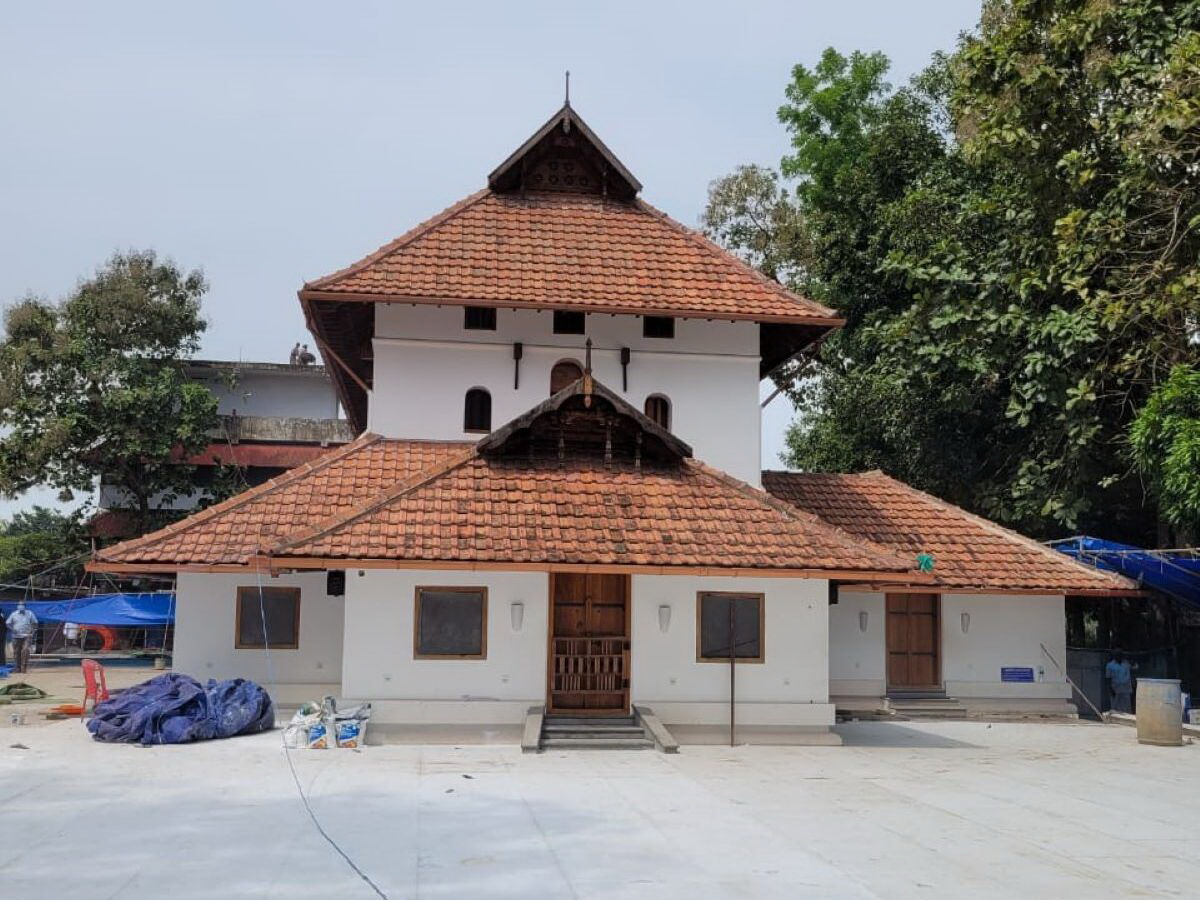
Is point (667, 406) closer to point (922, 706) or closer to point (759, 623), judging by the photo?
point (759, 623)

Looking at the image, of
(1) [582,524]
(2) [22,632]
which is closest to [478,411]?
(1) [582,524]

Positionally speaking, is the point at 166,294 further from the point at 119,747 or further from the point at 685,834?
the point at 685,834

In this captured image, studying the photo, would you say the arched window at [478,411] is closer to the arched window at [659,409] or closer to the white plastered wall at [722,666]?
the arched window at [659,409]

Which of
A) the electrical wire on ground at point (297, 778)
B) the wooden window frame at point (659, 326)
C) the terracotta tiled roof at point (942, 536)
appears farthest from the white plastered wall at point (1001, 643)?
the electrical wire on ground at point (297, 778)

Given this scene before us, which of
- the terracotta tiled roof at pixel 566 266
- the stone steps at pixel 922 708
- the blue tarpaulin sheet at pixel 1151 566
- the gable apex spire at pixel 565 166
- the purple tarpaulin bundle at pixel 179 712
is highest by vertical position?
the gable apex spire at pixel 565 166

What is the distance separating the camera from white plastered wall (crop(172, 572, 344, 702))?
1745 centimetres

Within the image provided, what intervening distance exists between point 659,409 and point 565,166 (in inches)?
216

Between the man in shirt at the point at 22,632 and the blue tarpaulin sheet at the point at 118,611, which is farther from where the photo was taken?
the blue tarpaulin sheet at the point at 118,611

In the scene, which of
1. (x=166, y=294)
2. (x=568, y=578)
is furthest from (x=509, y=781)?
(x=166, y=294)

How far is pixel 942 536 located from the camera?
830 inches

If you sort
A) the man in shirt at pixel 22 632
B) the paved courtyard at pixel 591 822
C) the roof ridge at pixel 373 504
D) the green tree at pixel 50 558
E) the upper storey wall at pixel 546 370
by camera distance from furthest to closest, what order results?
the green tree at pixel 50 558 < the man in shirt at pixel 22 632 < the upper storey wall at pixel 546 370 < the roof ridge at pixel 373 504 < the paved courtyard at pixel 591 822

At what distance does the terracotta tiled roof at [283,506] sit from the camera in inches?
632

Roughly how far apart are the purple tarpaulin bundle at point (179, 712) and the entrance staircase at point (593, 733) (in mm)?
4199

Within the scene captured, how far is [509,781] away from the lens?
12.5m
